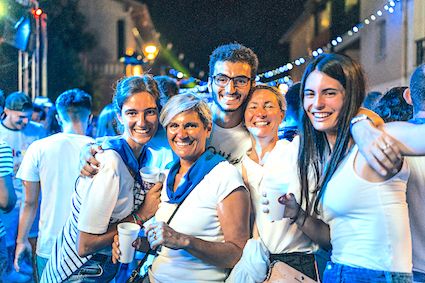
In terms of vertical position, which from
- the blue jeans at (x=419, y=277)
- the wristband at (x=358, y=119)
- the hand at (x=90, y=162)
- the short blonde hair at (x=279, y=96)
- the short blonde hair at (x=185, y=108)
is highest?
the short blonde hair at (x=279, y=96)

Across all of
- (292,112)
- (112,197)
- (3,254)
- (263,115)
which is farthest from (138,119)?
(3,254)

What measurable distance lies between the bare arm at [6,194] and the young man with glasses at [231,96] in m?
1.49

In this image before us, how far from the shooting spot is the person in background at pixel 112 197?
2660mm

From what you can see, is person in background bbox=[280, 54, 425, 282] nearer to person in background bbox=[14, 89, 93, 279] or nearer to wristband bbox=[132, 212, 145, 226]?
wristband bbox=[132, 212, 145, 226]

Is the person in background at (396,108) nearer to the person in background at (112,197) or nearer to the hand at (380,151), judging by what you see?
the hand at (380,151)

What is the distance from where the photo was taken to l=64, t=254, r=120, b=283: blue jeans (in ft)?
9.29

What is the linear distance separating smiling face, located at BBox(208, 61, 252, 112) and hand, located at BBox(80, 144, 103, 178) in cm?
71

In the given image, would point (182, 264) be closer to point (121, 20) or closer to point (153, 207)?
point (153, 207)

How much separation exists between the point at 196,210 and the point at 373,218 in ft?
2.73

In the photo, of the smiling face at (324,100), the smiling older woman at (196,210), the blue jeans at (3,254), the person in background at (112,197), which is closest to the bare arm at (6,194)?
the blue jeans at (3,254)

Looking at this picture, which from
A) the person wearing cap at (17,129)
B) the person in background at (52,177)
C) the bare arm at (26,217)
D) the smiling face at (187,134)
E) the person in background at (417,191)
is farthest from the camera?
the person wearing cap at (17,129)

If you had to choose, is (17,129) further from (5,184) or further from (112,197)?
(112,197)

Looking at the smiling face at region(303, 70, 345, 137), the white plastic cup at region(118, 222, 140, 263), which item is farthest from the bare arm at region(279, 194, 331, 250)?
the white plastic cup at region(118, 222, 140, 263)

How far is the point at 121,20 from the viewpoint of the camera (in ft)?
82.5
